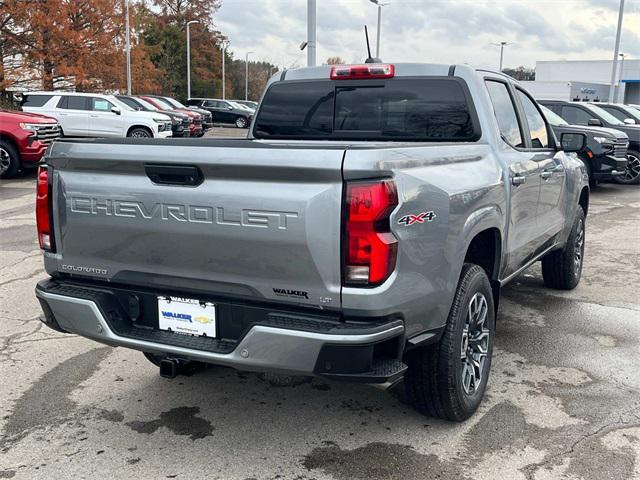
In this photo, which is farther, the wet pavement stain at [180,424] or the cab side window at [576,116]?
the cab side window at [576,116]

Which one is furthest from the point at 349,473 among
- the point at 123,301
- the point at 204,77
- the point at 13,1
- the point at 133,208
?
the point at 204,77

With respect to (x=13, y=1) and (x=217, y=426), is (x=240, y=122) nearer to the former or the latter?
(x=13, y=1)

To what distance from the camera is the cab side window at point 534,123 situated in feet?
16.5

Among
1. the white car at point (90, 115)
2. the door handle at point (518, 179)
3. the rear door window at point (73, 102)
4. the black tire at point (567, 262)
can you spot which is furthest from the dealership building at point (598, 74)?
the door handle at point (518, 179)

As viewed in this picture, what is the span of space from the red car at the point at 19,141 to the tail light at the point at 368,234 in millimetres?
12524

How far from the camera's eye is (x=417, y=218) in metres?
2.93

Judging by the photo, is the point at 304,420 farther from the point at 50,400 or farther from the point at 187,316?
the point at 50,400

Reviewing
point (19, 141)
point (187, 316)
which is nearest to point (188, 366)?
point (187, 316)

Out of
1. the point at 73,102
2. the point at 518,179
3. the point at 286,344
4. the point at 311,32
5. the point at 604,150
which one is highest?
the point at 311,32

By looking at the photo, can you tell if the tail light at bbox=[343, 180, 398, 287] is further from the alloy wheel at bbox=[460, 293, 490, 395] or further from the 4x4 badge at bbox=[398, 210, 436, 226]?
the alloy wheel at bbox=[460, 293, 490, 395]

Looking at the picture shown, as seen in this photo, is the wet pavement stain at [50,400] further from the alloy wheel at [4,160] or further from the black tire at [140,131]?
the black tire at [140,131]

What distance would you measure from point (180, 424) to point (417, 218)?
5.78 feet

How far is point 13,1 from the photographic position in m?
27.9

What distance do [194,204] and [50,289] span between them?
100 centimetres
